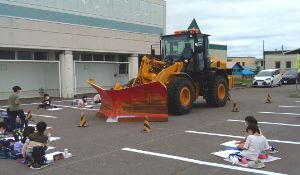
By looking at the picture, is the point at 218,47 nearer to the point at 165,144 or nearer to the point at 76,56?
the point at 76,56

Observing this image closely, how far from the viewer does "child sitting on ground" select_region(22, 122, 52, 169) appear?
7.73 meters

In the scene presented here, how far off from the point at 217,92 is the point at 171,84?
3.82 m

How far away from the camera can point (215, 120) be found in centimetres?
1382

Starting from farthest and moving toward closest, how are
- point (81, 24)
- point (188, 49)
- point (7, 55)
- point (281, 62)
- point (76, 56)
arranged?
point (281, 62), point (81, 24), point (76, 56), point (7, 55), point (188, 49)

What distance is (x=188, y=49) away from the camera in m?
16.8

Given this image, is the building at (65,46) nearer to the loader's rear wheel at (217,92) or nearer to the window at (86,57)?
the window at (86,57)

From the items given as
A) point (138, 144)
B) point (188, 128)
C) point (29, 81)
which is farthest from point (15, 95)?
point (29, 81)

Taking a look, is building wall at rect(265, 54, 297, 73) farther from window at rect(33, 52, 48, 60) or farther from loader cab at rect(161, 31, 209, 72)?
loader cab at rect(161, 31, 209, 72)

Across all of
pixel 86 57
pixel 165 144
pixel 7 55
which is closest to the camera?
pixel 165 144

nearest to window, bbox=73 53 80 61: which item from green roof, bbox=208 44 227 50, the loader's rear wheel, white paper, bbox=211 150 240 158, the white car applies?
the loader's rear wheel

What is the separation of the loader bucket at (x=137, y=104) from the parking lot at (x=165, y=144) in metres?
0.64

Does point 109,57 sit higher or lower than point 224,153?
higher

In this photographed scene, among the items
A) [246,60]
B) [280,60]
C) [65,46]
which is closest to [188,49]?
[65,46]

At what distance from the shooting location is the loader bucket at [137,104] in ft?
45.1
